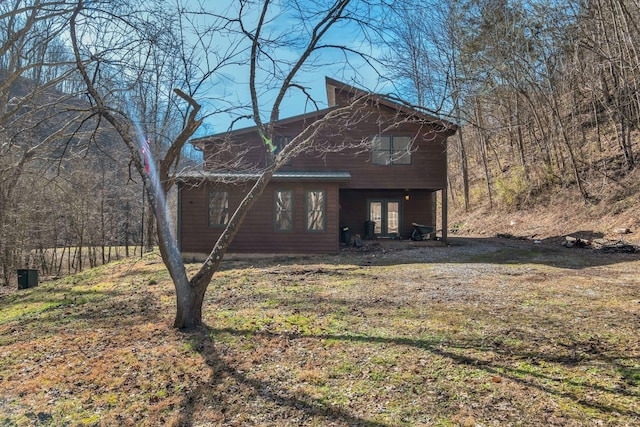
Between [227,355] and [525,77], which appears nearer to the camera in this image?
[227,355]

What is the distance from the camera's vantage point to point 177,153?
5.42m

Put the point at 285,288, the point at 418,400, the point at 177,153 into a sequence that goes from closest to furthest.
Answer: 1. the point at 418,400
2. the point at 177,153
3. the point at 285,288

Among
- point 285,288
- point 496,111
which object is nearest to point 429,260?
point 285,288

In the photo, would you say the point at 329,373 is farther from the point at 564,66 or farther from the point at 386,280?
the point at 564,66

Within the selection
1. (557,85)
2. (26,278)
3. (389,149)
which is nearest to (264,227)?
(389,149)

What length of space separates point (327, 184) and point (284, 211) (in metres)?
1.73

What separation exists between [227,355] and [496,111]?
2254 cm

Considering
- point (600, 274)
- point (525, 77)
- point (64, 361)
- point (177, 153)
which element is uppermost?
point (525, 77)

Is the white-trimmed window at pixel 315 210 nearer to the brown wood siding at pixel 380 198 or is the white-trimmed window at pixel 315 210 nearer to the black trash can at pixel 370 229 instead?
the brown wood siding at pixel 380 198

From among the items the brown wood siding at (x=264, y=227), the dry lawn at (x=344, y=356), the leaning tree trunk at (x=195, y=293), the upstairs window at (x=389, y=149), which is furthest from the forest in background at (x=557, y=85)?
the leaning tree trunk at (x=195, y=293)

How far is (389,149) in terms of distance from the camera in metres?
14.5

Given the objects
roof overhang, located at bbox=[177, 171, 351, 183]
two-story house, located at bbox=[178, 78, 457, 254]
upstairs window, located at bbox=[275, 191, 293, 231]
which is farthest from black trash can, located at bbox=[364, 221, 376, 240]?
upstairs window, located at bbox=[275, 191, 293, 231]

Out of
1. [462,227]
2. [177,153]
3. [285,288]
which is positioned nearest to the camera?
[177,153]

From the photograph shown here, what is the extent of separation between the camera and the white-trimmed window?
1274 centimetres
